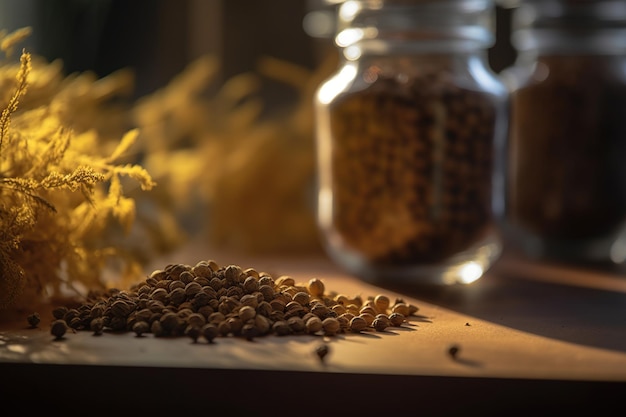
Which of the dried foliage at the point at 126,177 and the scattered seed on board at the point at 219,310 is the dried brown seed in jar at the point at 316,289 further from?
the dried foliage at the point at 126,177

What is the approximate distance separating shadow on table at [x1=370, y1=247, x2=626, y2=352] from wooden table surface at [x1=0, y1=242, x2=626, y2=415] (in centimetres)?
1

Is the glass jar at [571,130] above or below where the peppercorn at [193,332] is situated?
above

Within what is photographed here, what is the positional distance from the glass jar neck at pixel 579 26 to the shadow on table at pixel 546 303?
0.88ft

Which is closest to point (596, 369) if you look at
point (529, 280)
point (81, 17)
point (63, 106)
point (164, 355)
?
point (164, 355)

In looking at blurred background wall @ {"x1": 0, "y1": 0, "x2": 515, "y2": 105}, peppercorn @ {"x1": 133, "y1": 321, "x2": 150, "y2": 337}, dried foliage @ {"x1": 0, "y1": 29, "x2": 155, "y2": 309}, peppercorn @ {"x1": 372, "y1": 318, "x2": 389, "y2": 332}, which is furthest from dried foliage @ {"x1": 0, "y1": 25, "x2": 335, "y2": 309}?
blurred background wall @ {"x1": 0, "y1": 0, "x2": 515, "y2": 105}

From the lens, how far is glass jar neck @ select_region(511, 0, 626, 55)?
961mm

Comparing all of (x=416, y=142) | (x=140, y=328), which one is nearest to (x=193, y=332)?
(x=140, y=328)

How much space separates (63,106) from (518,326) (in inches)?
17.7

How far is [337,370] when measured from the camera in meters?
0.49

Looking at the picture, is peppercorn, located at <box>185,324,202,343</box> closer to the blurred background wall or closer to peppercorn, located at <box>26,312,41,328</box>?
peppercorn, located at <box>26,312,41,328</box>

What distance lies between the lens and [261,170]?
1112 millimetres

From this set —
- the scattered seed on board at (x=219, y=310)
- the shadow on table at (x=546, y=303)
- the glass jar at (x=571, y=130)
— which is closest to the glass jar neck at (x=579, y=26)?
the glass jar at (x=571, y=130)

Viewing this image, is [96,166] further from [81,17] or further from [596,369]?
[81,17]

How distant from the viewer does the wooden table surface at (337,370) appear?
0.48 meters
